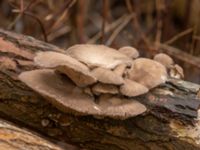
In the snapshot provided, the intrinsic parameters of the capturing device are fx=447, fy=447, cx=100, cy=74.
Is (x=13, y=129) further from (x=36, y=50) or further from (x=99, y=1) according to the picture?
(x=99, y=1)

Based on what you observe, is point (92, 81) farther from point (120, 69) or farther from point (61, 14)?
point (61, 14)

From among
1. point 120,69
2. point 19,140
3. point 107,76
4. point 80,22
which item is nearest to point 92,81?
point 107,76

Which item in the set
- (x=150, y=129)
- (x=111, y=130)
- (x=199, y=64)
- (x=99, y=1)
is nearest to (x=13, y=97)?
(x=111, y=130)

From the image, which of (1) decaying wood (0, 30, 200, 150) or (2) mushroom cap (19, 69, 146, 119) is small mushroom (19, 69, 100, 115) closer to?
(2) mushroom cap (19, 69, 146, 119)

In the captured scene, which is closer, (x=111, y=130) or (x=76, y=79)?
(x=76, y=79)

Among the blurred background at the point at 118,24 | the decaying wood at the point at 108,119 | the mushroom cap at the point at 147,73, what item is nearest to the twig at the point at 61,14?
the blurred background at the point at 118,24

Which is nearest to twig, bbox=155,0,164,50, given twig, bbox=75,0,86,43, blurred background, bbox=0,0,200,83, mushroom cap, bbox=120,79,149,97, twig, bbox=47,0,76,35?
blurred background, bbox=0,0,200,83
